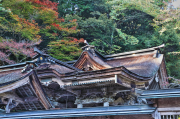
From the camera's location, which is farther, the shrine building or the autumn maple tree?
the autumn maple tree

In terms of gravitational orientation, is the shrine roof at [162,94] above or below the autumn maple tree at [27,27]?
below

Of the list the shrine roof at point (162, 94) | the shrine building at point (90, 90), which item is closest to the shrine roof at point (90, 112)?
the shrine building at point (90, 90)

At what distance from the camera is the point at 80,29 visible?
20453mm

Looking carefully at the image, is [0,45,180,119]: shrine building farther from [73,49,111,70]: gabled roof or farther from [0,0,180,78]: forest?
[0,0,180,78]: forest

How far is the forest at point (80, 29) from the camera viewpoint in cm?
1468

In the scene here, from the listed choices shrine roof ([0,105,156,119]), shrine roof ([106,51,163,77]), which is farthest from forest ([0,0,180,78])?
shrine roof ([0,105,156,119])

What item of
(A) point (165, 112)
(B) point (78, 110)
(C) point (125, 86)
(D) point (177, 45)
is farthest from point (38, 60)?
(D) point (177, 45)

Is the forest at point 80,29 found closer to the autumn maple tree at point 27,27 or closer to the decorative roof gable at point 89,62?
the autumn maple tree at point 27,27

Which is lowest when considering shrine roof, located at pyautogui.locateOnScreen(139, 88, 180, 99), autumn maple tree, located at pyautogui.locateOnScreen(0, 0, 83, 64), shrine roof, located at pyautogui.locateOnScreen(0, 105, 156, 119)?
shrine roof, located at pyautogui.locateOnScreen(0, 105, 156, 119)

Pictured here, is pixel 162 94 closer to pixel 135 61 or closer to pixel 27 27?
pixel 135 61

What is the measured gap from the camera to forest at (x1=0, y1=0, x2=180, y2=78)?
48.2 ft

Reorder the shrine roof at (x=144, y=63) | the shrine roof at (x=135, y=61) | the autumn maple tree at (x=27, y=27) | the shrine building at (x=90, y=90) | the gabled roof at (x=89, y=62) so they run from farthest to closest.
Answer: the autumn maple tree at (x=27, y=27), the gabled roof at (x=89, y=62), the shrine roof at (x=135, y=61), the shrine roof at (x=144, y=63), the shrine building at (x=90, y=90)

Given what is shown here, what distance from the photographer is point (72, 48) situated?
16344mm

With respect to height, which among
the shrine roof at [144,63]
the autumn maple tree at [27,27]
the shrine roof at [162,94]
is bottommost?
the shrine roof at [162,94]
